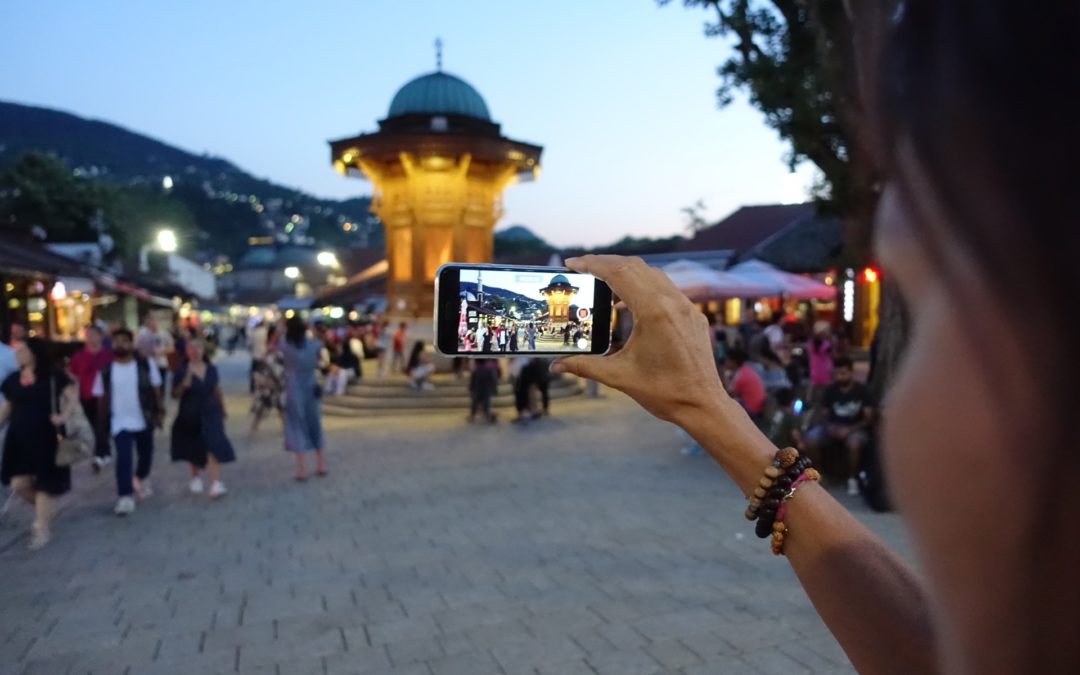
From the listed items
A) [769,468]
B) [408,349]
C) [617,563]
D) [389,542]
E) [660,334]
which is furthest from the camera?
[408,349]

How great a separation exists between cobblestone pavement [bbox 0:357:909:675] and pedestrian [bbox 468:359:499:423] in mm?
3635

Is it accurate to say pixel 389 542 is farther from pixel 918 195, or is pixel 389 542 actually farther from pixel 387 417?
pixel 387 417

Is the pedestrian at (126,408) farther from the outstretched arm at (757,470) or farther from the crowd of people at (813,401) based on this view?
the outstretched arm at (757,470)

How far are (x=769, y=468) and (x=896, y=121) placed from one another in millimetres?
913

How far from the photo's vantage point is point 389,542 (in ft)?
21.6

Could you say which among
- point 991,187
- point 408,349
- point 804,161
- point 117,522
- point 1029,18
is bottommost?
point 117,522

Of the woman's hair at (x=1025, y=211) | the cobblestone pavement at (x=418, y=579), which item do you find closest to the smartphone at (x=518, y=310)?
the woman's hair at (x=1025, y=211)

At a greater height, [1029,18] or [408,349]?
[1029,18]

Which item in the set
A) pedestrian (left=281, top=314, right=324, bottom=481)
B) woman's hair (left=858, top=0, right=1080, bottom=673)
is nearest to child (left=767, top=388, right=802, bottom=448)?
pedestrian (left=281, top=314, right=324, bottom=481)

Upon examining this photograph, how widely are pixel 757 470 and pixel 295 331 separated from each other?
8211 mm

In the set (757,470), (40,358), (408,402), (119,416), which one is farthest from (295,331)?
(757,470)

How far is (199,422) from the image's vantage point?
8172 mm

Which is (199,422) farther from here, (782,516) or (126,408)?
(782,516)

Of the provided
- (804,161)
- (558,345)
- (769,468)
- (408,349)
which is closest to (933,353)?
(769,468)
